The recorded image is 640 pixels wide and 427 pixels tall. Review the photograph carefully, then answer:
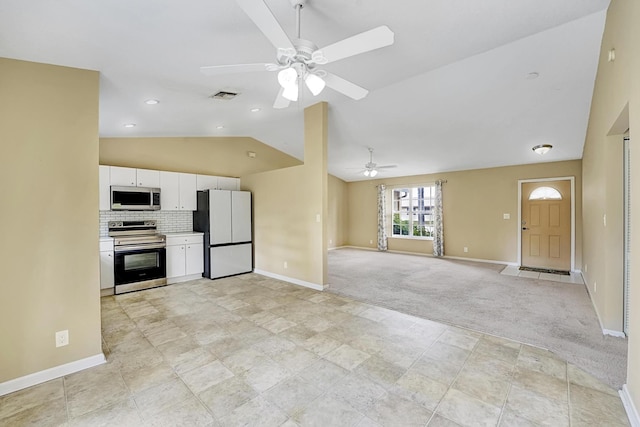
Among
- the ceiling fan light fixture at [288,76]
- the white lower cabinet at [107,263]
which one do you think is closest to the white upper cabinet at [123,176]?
the white lower cabinet at [107,263]

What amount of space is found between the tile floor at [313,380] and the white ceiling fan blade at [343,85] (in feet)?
7.79

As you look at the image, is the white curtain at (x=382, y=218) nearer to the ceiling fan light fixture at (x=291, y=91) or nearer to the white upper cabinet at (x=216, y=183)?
the white upper cabinet at (x=216, y=183)

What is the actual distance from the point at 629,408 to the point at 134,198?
20.1 feet

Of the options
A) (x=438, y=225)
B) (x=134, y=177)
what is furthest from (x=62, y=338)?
(x=438, y=225)

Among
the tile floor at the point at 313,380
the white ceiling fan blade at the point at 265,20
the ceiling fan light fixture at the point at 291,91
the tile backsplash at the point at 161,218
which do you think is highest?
the white ceiling fan blade at the point at 265,20

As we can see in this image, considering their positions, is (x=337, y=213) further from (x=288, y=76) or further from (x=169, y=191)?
(x=288, y=76)

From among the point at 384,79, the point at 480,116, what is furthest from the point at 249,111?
the point at 480,116

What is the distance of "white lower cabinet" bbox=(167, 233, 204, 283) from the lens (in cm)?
509

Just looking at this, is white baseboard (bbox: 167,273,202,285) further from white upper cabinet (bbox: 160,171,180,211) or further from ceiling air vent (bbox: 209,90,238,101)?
ceiling air vent (bbox: 209,90,238,101)

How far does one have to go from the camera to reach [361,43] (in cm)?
190

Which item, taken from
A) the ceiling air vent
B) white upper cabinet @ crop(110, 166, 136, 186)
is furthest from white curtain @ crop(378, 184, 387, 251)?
white upper cabinet @ crop(110, 166, 136, 186)

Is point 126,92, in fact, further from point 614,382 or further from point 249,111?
point 614,382

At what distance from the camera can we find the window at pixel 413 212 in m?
8.46

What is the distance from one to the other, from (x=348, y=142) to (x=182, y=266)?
13.9ft
